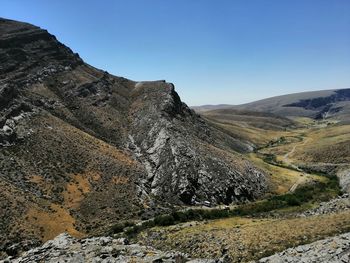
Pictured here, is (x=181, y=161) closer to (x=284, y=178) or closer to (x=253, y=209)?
(x=253, y=209)

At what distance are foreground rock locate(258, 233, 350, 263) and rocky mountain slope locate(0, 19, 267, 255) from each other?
28709mm

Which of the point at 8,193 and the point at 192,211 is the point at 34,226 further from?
the point at 192,211

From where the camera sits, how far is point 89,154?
237ft

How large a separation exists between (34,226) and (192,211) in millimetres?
23186

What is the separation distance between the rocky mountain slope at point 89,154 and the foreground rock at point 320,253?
2871 centimetres

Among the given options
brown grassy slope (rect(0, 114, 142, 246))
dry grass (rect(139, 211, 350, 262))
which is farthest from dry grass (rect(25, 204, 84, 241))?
dry grass (rect(139, 211, 350, 262))

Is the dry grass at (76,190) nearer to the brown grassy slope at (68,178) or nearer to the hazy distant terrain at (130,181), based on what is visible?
the brown grassy slope at (68,178)

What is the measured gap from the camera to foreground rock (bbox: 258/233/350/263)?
3027cm

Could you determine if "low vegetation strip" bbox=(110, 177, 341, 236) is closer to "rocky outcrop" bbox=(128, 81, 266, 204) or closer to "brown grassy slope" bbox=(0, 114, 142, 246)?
"brown grassy slope" bbox=(0, 114, 142, 246)

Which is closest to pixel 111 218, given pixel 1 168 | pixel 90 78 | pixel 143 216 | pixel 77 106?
pixel 143 216

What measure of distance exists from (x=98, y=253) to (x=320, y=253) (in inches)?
734

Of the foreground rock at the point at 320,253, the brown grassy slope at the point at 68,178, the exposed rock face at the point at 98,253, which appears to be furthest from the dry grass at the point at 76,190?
the foreground rock at the point at 320,253

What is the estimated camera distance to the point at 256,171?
85.2 meters

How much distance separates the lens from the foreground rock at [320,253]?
99.3ft
